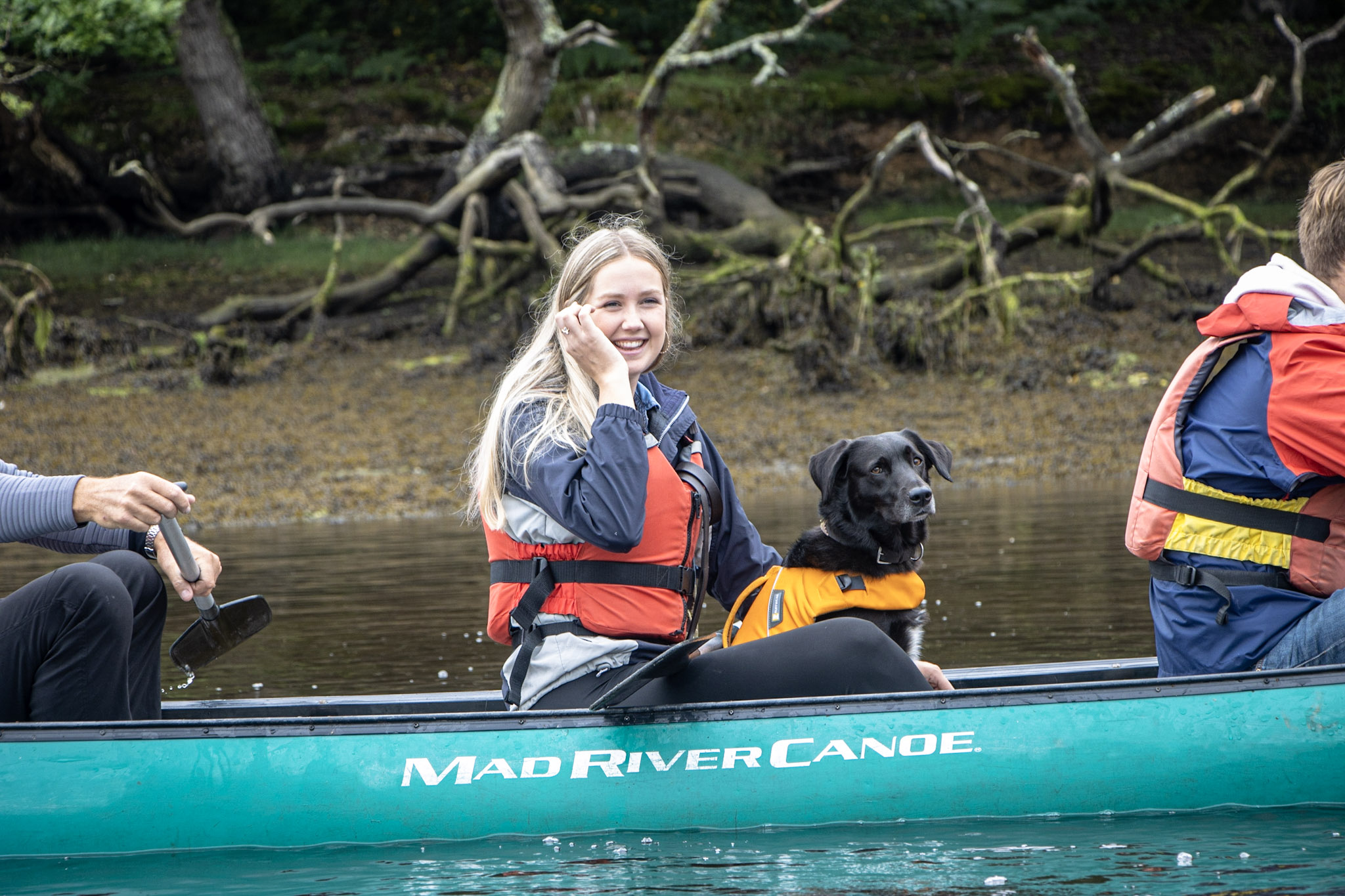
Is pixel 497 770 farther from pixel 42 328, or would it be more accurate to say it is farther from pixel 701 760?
pixel 42 328

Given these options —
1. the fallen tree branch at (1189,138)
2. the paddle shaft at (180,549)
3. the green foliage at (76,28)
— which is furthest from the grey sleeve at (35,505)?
the green foliage at (76,28)

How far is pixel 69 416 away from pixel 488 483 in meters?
10.5

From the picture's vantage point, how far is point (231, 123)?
18359 millimetres

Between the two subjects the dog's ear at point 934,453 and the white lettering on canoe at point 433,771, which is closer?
the white lettering on canoe at point 433,771

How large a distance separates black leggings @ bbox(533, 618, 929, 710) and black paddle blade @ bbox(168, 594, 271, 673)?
3.20 feet

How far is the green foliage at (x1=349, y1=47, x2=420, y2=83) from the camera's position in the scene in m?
22.4

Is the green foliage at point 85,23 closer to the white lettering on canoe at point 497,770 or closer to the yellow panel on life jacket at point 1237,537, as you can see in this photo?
the white lettering on canoe at point 497,770

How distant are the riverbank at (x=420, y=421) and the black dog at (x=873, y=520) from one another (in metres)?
6.46

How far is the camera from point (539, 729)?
142 inches

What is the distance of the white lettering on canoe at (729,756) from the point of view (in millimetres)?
3643

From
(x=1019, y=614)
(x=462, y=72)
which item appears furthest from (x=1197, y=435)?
(x=462, y=72)

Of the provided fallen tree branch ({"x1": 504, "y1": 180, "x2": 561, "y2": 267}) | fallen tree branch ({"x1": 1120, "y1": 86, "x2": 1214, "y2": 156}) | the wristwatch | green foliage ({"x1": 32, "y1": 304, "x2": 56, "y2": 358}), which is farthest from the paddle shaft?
green foliage ({"x1": 32, "y1": 304, "x2": 56, "y2": 358})

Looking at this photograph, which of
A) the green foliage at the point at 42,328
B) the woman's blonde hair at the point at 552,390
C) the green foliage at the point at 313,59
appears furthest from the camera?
the green foliage at the point at 313,59

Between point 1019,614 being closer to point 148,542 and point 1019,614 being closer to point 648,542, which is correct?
point 648,542
